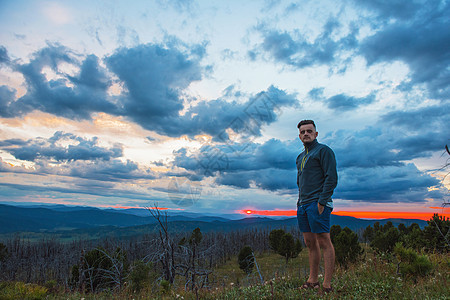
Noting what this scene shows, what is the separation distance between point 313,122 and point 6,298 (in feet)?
22.2

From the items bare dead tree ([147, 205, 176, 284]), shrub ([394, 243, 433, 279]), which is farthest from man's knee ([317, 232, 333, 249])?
bare dead tree ([147, 205, 176, 284])

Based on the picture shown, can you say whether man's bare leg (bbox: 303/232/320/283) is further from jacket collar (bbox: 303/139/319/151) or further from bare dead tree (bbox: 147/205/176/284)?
bare dead tree (bbox: 147/205/176/284)

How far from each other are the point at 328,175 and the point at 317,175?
281mm

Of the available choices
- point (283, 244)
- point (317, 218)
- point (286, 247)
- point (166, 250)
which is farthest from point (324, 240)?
point (286, 247)

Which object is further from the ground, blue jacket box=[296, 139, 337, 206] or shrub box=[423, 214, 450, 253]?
blue jacket box=[296, 139, 337, 206]

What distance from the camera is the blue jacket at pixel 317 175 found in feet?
13.6

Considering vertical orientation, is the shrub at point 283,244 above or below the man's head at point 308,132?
below

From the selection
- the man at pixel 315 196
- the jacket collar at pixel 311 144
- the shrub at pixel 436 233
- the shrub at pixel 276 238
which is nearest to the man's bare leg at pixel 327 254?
the man at pixel 315 196

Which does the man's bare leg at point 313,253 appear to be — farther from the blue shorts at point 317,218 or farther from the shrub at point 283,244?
the shrub at point 283,244

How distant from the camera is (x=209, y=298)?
4.44 m

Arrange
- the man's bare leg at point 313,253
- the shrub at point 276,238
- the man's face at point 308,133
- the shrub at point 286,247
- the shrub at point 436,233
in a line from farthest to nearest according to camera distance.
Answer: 1. the shrub at point 276,238
2. the shrub at point 286,247
3. the shrub at point 436,233
4. the man's face at point 308,133
5. the man's bare leg at point 313,253

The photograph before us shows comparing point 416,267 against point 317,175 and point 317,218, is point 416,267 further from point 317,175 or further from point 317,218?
point 317,175

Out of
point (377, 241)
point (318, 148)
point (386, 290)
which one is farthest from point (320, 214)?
point (377, 241)

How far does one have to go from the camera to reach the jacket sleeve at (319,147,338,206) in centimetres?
411
